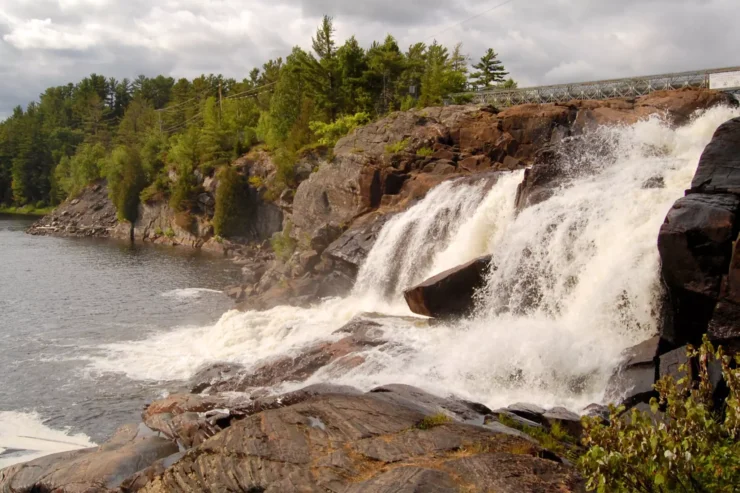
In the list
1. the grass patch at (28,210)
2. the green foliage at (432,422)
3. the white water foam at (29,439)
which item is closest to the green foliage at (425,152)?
the white water foam at (29,439)

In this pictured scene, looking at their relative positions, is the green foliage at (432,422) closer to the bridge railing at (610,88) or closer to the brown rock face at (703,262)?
the brown rock face at (703,262)

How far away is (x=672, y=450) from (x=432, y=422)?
20.3ft

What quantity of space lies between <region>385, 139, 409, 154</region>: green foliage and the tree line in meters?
7.43

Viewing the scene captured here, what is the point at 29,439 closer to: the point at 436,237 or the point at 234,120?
the point at 436,237

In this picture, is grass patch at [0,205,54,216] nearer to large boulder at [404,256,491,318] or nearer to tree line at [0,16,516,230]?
tree line at [0,16,516,230]

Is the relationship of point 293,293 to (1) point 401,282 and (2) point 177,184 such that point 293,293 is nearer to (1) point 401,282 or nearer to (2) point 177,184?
(1) point 401,282

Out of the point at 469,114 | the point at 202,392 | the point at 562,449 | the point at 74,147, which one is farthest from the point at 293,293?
the point at 74,147

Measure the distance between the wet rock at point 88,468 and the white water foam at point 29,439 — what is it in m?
1.86

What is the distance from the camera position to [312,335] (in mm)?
24719

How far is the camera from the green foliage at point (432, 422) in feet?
39.0

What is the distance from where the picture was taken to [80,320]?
3206 centimetres

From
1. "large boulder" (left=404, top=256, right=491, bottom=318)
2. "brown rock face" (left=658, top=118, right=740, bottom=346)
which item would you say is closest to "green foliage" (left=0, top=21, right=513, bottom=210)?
"large boulder" (left=404, top=256, right=491, bottom=318)

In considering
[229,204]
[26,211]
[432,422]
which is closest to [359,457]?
[432,422]

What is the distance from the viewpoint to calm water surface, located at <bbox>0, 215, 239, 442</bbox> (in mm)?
21062
